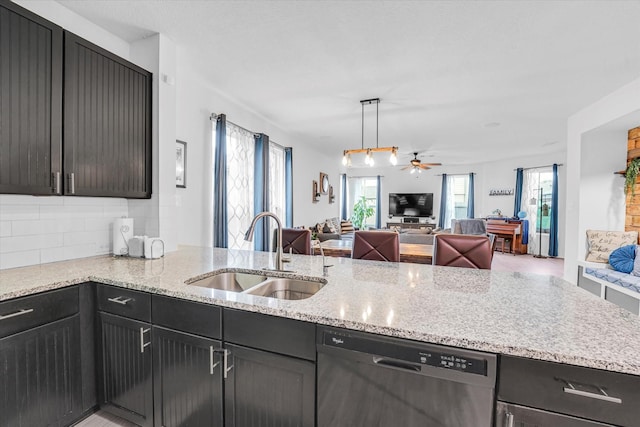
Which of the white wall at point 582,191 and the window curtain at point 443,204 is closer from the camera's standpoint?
the white wall at point 582,191

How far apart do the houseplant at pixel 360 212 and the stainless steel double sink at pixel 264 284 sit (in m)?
7.13

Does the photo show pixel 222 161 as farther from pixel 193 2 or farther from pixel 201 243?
pixel 193 2

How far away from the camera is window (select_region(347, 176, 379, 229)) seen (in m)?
10.2

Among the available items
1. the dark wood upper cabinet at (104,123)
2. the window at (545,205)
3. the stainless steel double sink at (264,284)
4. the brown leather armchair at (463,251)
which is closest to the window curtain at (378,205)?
the window at (545,205)

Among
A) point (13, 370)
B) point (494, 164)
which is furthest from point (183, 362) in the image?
point (494, 164)

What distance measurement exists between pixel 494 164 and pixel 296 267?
8502 millimetres

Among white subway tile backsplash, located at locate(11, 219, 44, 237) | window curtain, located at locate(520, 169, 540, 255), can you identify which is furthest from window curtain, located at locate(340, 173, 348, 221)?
white subway tile backsplash, located at locate(11, 219, 44, 237)

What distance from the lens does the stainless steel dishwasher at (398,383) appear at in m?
0.91

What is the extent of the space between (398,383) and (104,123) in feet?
7.53

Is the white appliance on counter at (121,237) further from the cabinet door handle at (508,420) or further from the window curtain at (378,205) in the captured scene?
the window curtain at (378,205)

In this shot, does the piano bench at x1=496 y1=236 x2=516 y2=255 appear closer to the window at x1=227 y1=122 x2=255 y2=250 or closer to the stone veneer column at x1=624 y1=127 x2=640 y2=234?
the stone veneer column at x1=624 y1=127 x2=640 y2=234

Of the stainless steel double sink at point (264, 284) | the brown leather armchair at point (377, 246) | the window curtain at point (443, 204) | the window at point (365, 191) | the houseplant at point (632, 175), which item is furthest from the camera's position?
the window at point (365, 191)

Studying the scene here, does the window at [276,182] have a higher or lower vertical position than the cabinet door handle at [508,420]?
higher

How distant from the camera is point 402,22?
2020mm
